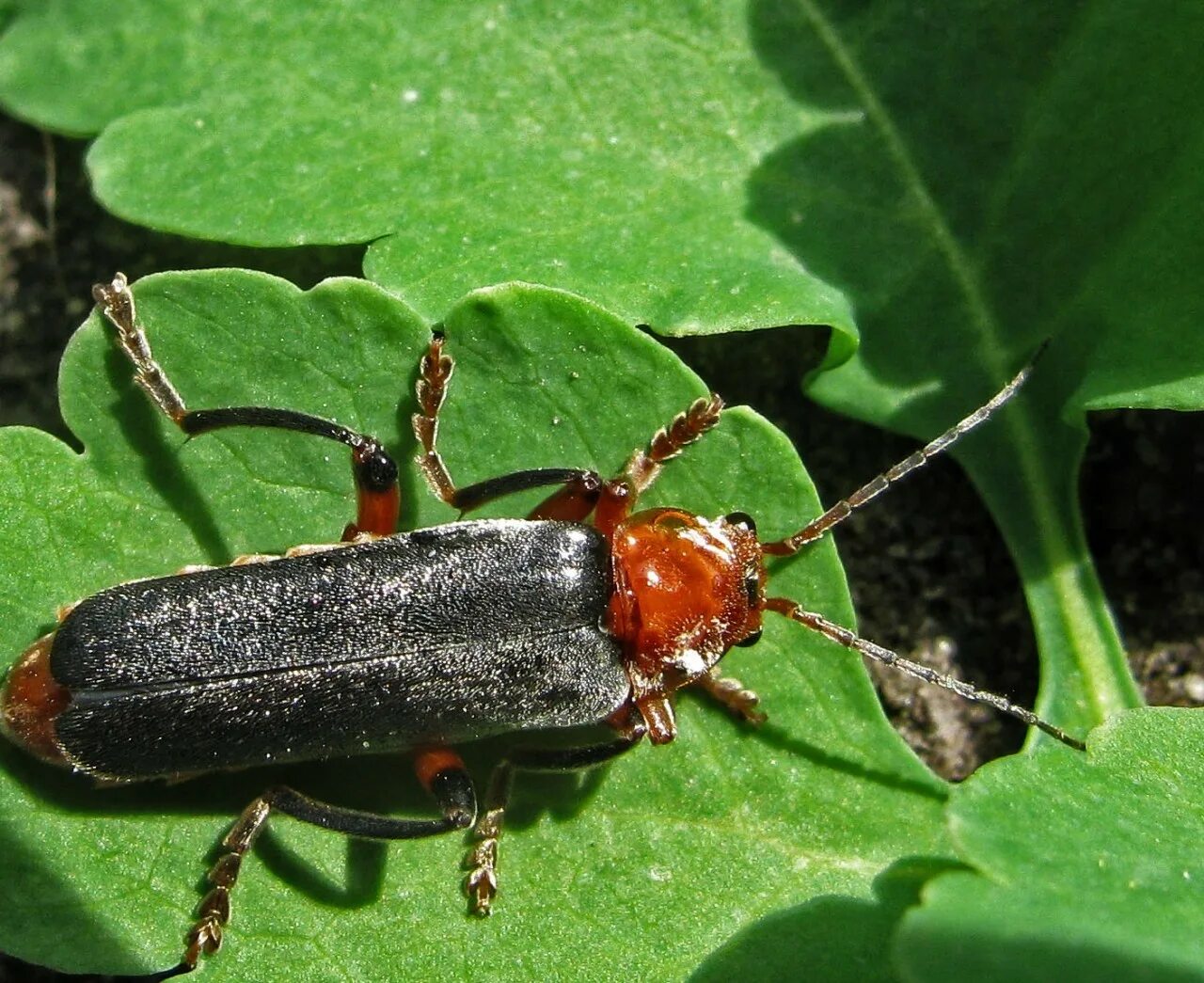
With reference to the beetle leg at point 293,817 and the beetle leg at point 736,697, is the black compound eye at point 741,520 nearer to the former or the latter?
the beetle leg at point 736,697

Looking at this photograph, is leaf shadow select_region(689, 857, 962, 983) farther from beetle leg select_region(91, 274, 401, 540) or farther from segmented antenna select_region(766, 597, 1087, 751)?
beetle leg select_region(91, 274, 401, 540)

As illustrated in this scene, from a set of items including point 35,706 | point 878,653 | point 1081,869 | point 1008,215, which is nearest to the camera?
point 1081,869

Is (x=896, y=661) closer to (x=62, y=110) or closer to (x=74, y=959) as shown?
(x=74, y=959)

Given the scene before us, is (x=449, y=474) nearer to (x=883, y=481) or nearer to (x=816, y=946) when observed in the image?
(x=883, y=481)

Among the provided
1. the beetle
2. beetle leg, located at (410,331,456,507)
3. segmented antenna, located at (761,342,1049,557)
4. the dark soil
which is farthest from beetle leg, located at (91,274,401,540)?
segmented antenna, located at (761,342,1049,557)

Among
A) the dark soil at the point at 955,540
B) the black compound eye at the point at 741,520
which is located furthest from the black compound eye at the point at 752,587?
the dark soil at the point at 955,540

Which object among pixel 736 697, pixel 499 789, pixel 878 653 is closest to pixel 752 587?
pixel 736 697
